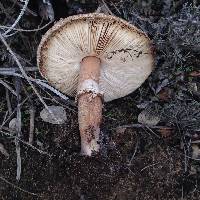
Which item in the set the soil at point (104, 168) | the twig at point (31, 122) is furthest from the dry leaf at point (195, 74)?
the twig at point (31, 122)

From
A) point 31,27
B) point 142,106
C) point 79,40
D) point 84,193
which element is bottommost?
point 84,193

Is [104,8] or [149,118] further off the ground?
[104,8]

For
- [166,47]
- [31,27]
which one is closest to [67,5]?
[31,27]

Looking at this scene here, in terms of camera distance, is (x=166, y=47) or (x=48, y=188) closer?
(x=48, y=188)

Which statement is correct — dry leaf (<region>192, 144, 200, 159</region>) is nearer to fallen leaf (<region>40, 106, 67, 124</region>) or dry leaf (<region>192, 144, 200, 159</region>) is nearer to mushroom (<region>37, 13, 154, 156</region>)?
mushroom (<region>37, 13, 154, 156</region>)

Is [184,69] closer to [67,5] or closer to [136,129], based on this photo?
[136,129]

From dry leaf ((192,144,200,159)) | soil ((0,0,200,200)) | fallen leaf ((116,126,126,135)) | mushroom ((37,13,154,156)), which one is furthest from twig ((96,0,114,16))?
dry leaf ((192,144,200,159))

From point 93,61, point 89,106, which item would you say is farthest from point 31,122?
point 93,61

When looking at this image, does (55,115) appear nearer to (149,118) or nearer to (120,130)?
(120,130)

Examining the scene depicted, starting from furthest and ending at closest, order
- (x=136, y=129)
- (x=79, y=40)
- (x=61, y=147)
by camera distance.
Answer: (x=136, y=129) → (x=61, y=147) → (x=79, y=40)
